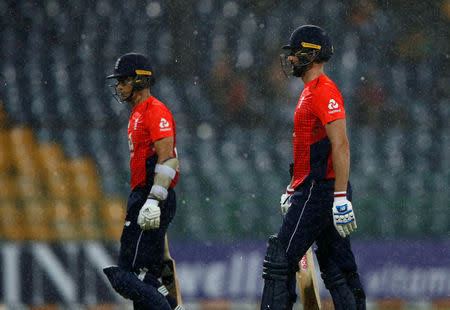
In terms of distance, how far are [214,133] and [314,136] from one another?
5.32 metres

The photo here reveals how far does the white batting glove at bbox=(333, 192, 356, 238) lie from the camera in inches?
175

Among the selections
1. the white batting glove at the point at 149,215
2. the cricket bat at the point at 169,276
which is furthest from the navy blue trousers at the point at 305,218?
the cricket bat at the point at 169,276

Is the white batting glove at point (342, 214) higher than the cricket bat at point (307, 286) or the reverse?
higher

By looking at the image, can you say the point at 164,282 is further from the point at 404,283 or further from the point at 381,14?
the point at 381,14

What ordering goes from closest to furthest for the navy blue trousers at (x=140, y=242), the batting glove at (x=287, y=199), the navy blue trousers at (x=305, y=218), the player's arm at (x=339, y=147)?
the player's arm at (x=339, y=147), the navy blue trousers at (x=305, y=218), the batting glove at (x=287, y=199), the navy blue trousers at (x=140, y=242)

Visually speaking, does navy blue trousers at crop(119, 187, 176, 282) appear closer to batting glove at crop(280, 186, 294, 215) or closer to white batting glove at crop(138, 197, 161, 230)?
white batting glove at crop(138, 197, 161, 230)

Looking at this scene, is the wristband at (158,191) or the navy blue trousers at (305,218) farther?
the wristband at (158,191)

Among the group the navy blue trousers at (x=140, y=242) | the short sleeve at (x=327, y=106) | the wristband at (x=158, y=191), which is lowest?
the navy blue trousers at (x=140, y=242)

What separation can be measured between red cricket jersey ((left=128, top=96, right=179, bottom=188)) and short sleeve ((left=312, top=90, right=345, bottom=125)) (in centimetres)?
103

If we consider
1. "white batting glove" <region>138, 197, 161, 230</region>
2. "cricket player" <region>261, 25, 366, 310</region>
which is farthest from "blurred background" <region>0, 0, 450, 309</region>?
"cricket player" <region>261, 25, 366, 310</region>

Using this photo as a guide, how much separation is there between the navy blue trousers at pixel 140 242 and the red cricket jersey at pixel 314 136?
102 cm

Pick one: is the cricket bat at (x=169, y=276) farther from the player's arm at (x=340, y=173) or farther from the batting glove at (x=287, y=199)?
the player's arm at (x=340, y=173)

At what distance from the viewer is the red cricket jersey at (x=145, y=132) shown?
505 cm

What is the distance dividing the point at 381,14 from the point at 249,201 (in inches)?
146
